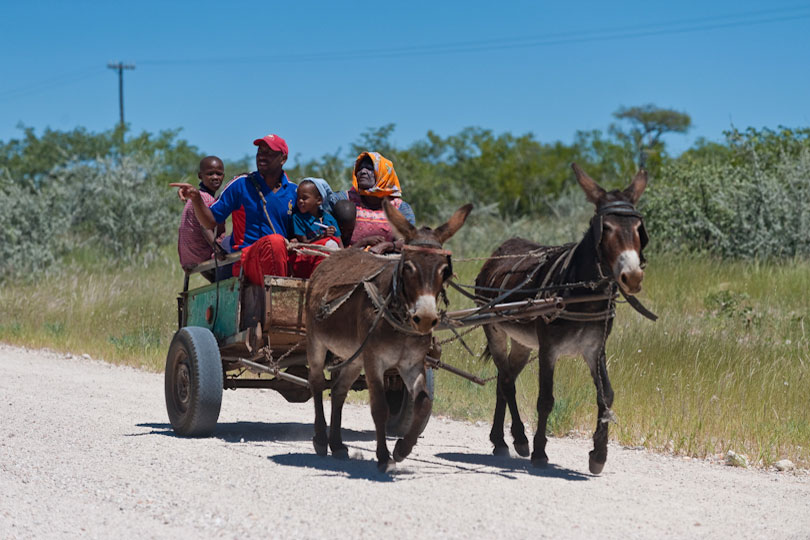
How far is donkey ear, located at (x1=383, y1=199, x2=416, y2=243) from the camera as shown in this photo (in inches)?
261

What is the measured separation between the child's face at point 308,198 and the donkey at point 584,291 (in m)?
1.74

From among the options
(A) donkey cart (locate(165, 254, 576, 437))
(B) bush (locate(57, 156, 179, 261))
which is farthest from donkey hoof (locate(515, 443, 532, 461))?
(B) bush (locate(57, 156, 179, 261))

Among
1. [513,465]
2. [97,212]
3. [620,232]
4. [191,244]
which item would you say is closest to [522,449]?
[513,465]

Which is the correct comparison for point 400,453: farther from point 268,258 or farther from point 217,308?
point 217,308

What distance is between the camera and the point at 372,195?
9.42 meters

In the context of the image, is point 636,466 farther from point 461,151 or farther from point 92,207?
point 461,151

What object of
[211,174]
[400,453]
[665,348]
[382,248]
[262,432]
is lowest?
[262,432]

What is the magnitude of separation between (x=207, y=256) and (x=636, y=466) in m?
4.44

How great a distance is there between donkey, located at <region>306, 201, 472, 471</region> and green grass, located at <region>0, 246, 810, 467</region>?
2.72 m

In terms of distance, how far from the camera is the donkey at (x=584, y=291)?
7.00 metres

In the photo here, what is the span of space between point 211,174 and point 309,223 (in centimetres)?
192

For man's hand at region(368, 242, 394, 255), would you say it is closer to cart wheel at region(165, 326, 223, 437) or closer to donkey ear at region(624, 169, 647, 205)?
cart wheel at region(165, 326, 223, 437)

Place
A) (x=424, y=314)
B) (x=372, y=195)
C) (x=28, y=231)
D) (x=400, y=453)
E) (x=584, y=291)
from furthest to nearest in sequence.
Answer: (x=28, y=231)
(x=372, y=195)
(x=584, y=291)
(x=400, y=453)
(x=424, y=314)

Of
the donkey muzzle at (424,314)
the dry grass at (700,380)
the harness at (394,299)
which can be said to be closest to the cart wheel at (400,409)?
the dry grass at (700,380)
